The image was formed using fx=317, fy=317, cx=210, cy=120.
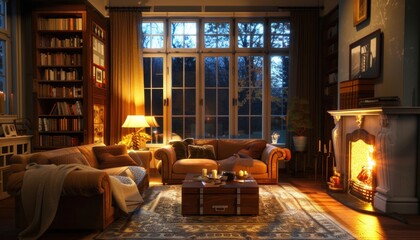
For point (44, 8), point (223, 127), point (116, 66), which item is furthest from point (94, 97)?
point (223, 127)

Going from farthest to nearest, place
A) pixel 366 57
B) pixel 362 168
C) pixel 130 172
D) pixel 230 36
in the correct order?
pixel 230 36, pixel 362 168, pixel 366 57, pixel 130 172

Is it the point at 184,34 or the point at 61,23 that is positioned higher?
the point at 184,34

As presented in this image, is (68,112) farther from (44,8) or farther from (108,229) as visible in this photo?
(108,229)

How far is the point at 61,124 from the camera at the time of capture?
576 centimetres

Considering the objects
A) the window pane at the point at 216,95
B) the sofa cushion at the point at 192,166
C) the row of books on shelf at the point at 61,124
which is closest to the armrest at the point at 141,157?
the sofa cushion at the point at 192,166

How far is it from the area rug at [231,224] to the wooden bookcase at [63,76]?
235 centimetres

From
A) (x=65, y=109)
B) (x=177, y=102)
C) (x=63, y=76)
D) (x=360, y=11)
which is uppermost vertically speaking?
A: (x=360, y=11)

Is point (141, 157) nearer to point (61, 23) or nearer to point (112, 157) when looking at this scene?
point (112, 157)

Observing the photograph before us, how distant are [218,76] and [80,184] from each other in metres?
4.52

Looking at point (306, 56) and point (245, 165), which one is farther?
point (306, 56)

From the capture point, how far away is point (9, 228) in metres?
3.41

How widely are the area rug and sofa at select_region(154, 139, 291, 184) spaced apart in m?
1.05

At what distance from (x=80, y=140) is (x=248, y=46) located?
4010mm

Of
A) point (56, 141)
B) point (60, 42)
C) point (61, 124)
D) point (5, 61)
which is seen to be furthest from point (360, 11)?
point (5, 61)
